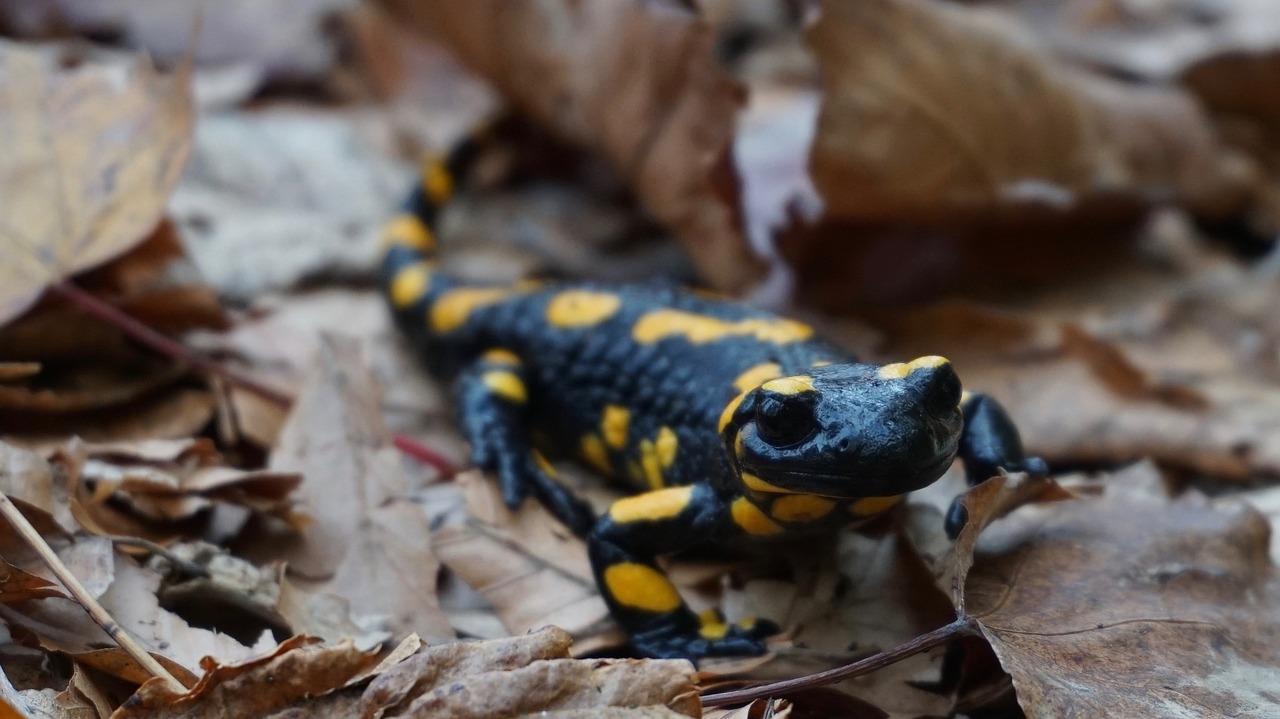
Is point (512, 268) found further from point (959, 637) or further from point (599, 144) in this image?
point (959, 637)

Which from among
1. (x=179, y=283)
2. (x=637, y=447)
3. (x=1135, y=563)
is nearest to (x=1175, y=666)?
(x=1135, y=563)

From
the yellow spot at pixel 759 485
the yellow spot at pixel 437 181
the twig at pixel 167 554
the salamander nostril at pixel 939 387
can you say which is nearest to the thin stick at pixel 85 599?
the twig at pixel 167 554

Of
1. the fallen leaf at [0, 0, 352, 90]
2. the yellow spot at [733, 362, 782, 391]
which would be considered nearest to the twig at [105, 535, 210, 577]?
the yellow spot at [733, 362, 782, 391]

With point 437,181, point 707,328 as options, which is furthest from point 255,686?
point 437,181

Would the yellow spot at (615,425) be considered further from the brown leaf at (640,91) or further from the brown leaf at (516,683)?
the brown leaf at (516,683)

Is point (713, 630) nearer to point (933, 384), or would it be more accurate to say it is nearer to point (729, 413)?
point (729, 413)

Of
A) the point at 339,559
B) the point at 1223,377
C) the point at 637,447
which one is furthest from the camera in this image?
the point at 1223,377

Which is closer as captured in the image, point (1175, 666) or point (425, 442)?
point (1175, 666)
